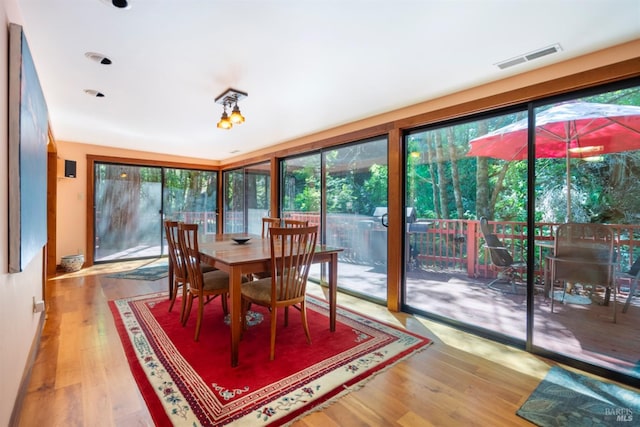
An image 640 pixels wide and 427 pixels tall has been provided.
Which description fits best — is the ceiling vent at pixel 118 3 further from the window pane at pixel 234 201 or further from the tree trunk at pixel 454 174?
the window pane at pixel 234 201

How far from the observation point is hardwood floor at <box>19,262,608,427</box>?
5.32ft

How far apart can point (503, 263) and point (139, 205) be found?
633 centimetres

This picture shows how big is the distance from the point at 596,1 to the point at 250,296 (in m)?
2.84

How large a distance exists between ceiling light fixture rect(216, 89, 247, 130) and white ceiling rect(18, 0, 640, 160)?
3.1 inches

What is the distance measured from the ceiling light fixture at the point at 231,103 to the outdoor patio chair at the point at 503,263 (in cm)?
247

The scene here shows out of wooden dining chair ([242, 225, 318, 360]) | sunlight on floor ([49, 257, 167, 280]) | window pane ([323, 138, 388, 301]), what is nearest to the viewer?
wooden dining chair ([242, 225, 318, 360])

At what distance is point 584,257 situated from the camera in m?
2.32

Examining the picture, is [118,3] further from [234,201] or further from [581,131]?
[234,201]

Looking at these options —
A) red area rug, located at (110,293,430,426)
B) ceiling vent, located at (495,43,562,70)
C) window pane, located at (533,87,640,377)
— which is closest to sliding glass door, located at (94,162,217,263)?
red area rug, located at (110,293,430,426)

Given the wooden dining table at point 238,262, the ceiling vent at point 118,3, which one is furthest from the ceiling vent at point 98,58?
the wooden dining table at point 238,262

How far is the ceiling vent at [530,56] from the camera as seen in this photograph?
2.00 m

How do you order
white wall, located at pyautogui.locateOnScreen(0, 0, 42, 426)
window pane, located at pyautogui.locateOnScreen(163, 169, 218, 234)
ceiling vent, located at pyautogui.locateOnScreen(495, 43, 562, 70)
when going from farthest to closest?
window pane, located at pyautogui.locateOnScreen(163, 169, 218, 234) < ceiling vent, located at pyautogui.locateOnScreen(495, 43, 562, 70) < white wall, located at pyautogui.locateOnScreen(0, 0, 42, 426)

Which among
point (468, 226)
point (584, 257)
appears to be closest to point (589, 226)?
point (584, 257)

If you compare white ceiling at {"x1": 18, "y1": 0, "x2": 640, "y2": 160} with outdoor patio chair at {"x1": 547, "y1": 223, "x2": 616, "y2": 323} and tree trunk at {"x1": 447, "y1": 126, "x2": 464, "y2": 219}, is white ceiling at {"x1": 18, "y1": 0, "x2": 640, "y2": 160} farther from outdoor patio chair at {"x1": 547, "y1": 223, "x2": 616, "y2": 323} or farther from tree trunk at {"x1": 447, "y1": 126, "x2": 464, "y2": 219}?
outdoor patio chair at {"x1": 547, "y1": 223, "x2": 616, "y2": 323}
